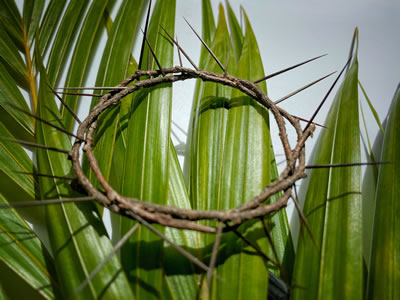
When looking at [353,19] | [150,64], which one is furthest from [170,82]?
[353,19]

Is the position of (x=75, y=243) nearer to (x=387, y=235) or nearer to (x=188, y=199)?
(x=188, y=199)

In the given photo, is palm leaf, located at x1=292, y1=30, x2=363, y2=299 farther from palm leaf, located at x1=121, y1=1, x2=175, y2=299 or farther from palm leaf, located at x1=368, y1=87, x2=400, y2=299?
palm leaf, located at x1=121, y1=1, x2=175, y2=299

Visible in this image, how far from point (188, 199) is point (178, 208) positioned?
0.40 ft

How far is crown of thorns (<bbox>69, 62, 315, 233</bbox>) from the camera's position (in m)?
0.32

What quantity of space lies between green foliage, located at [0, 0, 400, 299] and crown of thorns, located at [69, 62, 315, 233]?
0.02 metres

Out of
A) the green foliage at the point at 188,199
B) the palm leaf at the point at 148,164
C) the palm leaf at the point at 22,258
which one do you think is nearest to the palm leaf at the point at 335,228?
the green foliage at the point at 188,199

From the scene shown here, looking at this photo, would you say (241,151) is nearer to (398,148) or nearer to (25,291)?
(398,148)

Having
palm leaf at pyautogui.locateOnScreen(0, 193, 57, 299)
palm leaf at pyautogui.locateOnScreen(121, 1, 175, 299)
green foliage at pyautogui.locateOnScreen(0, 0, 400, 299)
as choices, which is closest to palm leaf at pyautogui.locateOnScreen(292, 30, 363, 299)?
green foliage at pyautogui.locateOnScreen(0, 0, 400, 299)

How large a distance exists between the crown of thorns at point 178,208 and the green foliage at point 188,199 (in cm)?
2

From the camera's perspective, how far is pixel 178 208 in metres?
0.32

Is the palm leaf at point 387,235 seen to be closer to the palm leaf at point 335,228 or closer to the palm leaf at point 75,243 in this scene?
the palm leaf at point 335,228

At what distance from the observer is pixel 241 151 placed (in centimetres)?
44

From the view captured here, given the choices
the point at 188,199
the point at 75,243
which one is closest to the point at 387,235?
the point at 188,199

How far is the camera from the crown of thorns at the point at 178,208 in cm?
32
